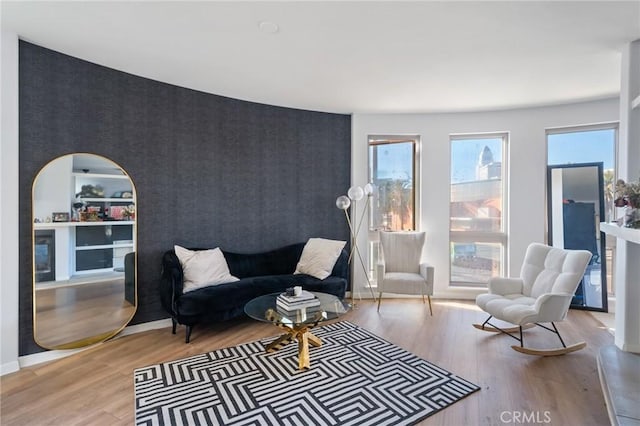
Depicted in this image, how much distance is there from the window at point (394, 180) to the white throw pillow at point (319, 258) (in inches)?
37.2

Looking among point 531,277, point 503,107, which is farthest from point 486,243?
point 503,107

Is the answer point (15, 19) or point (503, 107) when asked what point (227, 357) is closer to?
point (15, 19)

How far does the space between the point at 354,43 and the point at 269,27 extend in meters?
0.68

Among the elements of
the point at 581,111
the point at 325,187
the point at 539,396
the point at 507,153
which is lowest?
the point at 539,396

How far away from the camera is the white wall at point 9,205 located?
2.45 meters

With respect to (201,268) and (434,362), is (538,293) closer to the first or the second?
(434,362)

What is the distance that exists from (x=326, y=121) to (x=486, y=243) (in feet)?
9.52

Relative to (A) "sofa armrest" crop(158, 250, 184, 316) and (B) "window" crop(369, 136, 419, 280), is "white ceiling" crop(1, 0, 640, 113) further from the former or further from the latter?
(A) "sofa armrest" crop(158, 250, 184, 316)

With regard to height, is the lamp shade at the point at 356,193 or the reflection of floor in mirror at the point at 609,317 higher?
the lamp shade at the point at 356,193

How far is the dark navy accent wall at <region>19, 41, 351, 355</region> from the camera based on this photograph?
2699mm

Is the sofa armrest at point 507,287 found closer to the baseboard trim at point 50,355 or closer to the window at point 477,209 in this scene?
the window at point 477,209

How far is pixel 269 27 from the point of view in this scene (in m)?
2.36

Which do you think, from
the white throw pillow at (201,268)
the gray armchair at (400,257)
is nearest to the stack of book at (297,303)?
the white throw pillow at (201,268)

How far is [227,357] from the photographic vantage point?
274cm
